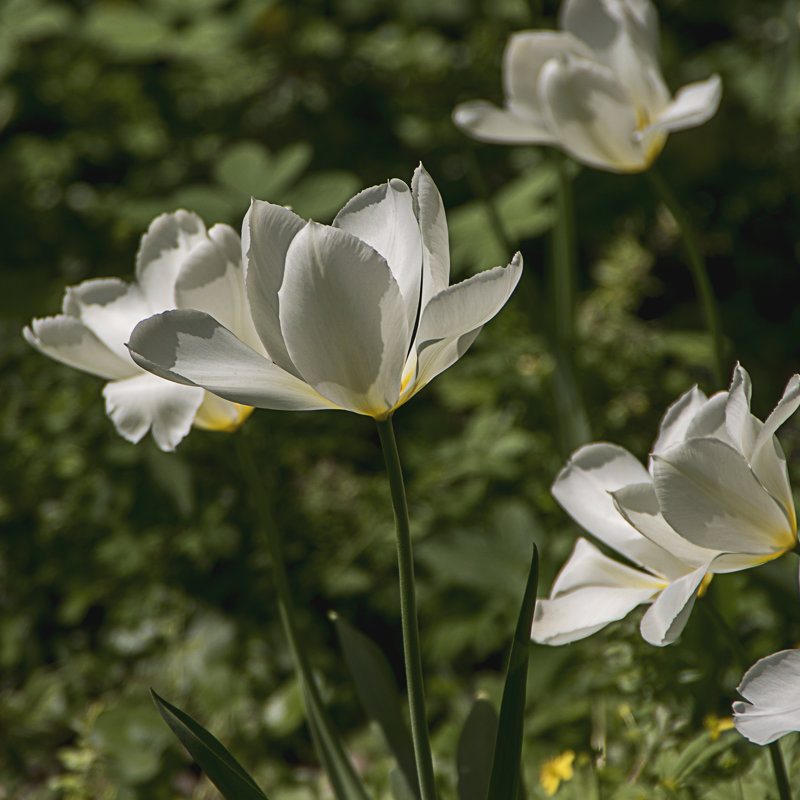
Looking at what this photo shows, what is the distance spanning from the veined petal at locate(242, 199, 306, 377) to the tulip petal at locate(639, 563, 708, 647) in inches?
11.1

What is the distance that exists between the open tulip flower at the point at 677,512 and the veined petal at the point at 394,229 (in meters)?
0.19

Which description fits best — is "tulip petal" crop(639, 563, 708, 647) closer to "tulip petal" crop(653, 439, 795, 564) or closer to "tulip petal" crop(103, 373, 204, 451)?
"tulip petal" crop(653, 439, 795, 564)

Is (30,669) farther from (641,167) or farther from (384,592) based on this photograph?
(641,167)

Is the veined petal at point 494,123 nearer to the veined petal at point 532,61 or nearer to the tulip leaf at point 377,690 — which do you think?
the veined petal at point 532,61

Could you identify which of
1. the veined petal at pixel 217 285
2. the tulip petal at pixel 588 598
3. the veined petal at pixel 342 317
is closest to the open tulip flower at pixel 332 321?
the veined petal at pixel 342 317

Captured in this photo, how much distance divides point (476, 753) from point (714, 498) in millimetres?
337

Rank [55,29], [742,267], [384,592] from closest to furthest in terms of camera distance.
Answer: [384,592] → [55,29] → [742,267]

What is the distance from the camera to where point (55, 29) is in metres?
2.30

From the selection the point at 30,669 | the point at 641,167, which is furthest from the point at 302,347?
the point at 30,669

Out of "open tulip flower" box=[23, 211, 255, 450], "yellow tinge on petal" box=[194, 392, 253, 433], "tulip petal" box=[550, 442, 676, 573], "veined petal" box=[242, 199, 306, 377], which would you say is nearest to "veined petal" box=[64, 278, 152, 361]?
"open tulip flower" box=[23, 211, 255, 450]

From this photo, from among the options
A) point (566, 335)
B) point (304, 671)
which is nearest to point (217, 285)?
point (304, 671)

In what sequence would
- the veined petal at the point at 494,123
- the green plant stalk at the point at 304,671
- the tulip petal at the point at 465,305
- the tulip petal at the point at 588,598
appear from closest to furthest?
the tulip petal at the point at 465,305, the tulip petal at the point at 588,598, the green plant stalk at the point at 304,671, the veined petal at the point at 494,123

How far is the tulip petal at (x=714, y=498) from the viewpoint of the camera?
57 cm

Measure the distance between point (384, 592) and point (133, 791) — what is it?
576 millimetres
